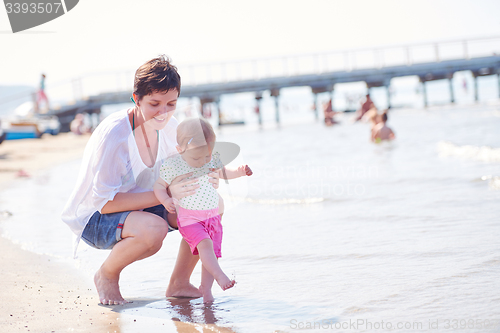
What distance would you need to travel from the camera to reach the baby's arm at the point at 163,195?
257cm

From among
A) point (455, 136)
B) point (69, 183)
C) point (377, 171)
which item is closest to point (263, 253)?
point (377, 171)

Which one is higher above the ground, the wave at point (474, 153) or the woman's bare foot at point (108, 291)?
the woman's bare foot at point (108, 291)

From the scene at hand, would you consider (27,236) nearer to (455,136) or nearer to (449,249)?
(449,249)

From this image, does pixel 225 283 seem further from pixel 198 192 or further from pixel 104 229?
pixel 104 229

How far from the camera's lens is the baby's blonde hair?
8.66 feet

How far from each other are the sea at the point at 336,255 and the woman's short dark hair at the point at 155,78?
479 mm

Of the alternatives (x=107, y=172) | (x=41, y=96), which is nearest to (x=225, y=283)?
(x=107, y=172)

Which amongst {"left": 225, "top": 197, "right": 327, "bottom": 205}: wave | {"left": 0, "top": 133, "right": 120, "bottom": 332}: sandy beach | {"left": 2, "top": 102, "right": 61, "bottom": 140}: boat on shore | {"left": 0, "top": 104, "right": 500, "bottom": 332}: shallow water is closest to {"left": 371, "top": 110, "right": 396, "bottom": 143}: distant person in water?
{"left": 0, "top": 104, "right": 500, "bottom": 332}: shallow water

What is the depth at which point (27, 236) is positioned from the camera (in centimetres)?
441

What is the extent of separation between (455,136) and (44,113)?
73.5 ft

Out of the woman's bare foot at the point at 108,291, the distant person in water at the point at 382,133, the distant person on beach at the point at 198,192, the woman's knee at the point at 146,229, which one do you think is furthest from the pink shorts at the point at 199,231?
the distant person in water at the point at 382,133

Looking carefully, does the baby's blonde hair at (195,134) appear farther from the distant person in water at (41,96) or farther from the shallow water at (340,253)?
the distant person in water at (41,96)

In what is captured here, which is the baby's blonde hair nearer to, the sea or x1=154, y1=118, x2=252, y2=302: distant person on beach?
x1=154, y1=118, x2=252, y2=302: distant person on beach

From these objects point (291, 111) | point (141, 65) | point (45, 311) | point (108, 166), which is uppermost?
point (141, 65)
